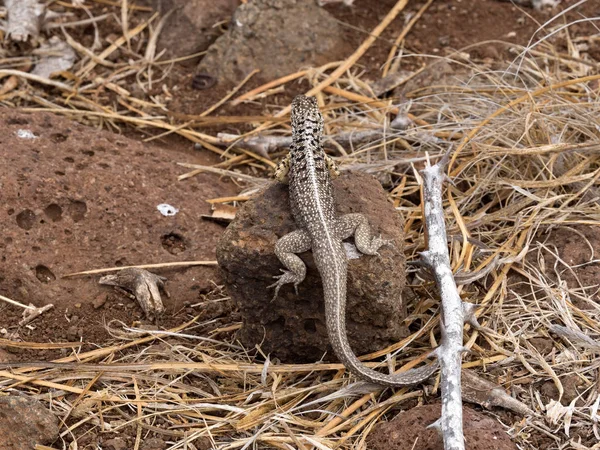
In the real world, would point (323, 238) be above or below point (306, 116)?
below

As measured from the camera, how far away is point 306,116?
16.7 feet

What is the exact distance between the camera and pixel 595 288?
5035mm

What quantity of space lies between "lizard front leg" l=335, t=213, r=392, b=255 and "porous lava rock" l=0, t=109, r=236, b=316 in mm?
1220

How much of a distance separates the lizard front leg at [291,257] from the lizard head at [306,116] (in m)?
0.81

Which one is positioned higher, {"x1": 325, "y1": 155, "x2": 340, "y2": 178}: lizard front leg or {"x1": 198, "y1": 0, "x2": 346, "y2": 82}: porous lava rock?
{"x1": 325, "y1": 155, "x2": 340, "y2": 178}: lizard front leg

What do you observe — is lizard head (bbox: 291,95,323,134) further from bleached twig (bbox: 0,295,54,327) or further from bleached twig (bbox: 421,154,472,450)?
bleached twig (bbox: 0,295,54,327)

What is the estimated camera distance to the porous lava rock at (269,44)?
7492 millimetres

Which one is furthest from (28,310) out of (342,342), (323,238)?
(342,342)

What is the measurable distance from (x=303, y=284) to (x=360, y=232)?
1.36 feet

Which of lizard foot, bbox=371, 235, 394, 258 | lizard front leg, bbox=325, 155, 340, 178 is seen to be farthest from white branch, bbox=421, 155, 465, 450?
lizard front leg, bbox=325, 155, 340, 178

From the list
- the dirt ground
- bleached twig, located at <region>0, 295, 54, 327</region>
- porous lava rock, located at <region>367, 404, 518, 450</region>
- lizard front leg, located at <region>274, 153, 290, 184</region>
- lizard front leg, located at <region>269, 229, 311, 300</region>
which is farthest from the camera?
the dirt ground

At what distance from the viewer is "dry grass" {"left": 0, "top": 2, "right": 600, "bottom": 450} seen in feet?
14.4

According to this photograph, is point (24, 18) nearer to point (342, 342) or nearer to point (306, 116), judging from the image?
point (306, 116)

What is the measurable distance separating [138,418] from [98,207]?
1.71 metres
